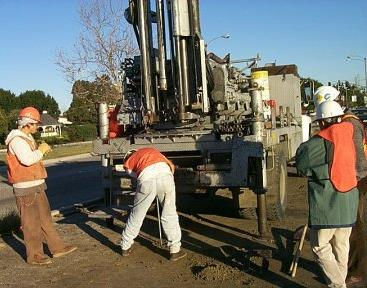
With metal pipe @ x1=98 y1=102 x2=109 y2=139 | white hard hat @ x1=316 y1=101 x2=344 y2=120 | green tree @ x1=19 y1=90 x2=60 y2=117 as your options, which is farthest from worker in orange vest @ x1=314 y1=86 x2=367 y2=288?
green tree @ x1=19 y1=90 x2=60 y2=117

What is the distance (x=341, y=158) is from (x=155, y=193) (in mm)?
2649

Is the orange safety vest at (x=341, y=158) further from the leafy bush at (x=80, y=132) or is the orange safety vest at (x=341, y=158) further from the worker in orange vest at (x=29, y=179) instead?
the leafy bush at (x=80, y=132)

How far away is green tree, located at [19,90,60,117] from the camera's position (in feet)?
382

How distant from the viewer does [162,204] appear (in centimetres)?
690

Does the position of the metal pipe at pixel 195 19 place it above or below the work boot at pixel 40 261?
above

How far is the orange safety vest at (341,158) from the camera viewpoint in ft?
15.7

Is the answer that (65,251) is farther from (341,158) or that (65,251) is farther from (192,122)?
(341,158)

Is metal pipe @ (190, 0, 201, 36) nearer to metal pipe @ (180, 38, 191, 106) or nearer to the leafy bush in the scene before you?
metal pipe @ (180, 38, 191, 106)

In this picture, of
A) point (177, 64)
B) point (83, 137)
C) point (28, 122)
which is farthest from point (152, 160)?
point (83, 137)

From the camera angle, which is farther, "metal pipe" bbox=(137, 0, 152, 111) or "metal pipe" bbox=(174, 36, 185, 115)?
"metal pipe" bbox=(137, 0, 152, 111)

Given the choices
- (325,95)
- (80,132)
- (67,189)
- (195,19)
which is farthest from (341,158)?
(80,132)

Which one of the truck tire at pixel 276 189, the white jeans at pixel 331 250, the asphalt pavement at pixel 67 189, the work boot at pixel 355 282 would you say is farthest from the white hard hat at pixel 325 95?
the asphalt pavement at pixel 67 189

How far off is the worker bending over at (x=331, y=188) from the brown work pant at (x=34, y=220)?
3.63 meters

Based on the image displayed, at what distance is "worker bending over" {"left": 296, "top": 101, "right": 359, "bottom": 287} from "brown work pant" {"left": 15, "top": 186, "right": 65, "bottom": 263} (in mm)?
3631
